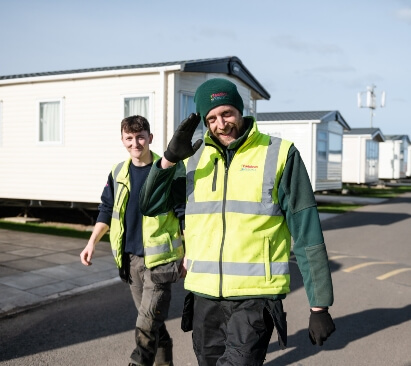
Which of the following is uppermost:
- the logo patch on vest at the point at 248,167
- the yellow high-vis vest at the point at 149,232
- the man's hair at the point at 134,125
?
the man's hair at the point at 134,125

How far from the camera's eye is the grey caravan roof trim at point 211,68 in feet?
42.4

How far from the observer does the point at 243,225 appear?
2.68m

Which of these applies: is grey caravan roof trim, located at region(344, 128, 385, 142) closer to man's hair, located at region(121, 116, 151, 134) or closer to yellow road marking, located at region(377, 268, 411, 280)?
yellow road marking, located at region(377, 268, 411, 280)

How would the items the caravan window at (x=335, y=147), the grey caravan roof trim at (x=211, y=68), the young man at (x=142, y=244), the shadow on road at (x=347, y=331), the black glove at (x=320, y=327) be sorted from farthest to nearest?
the caravan window at (x=335, y=147) → the grey caravan roof trim at (x=211, y=68) → the shadow on road at (x=347, y=331) → the young man at (x=142, y=244) → the black glove at (x=320, y=327)

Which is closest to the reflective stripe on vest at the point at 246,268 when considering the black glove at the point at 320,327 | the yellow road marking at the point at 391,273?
the black glove at the point at 320,327

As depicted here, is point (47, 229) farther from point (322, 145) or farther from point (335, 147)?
point (335, 147)

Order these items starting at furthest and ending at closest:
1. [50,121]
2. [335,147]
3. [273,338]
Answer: [335,147]
[50,121]
[273,338]

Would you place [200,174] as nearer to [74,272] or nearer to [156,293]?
[156,293]

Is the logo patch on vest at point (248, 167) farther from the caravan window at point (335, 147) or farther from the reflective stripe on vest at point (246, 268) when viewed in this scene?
the caravan window at point (335, 147)

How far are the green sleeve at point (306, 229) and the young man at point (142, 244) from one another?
5.03 ft

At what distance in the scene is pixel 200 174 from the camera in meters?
2.87

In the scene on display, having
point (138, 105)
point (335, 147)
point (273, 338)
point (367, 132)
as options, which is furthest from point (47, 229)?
point (367, 132)

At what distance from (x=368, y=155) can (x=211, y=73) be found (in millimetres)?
24953

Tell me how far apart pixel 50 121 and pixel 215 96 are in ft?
41.9
